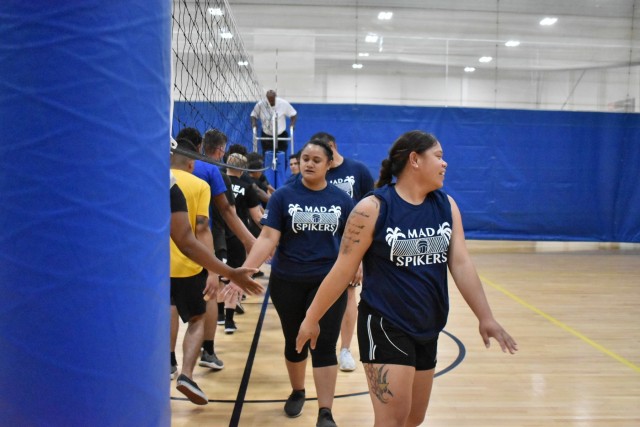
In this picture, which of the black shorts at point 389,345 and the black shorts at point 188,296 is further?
the black shorts at point 188,296

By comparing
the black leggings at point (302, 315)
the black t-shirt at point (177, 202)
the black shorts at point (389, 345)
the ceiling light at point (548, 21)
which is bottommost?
the black leggings at point (302, 315)

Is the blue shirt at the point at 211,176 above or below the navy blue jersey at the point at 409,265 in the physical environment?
above

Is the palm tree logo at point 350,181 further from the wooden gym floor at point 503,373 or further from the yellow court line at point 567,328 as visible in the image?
the yellow court line at point 567,328

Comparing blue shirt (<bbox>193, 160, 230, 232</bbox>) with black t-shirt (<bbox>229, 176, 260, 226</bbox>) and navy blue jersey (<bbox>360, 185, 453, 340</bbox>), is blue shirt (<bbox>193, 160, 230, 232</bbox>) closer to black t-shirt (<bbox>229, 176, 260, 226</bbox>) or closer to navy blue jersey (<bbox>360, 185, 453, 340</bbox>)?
black t-shirt (<bbox>229, 176, 260, 226</bbox>)

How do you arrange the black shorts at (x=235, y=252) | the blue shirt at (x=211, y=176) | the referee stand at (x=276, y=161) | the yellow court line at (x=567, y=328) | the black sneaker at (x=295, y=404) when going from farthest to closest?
1. the referee stand at (x=276, y=161)
2. the black shorts at (x=235, y=252)
3. the yellow court line at (x=567, y=328)
4. the blue shirt at (x=211, y=176)
5. the black sneaker at (x=295, y=404)

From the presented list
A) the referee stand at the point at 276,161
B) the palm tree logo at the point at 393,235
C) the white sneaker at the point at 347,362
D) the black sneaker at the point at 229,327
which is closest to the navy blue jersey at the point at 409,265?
the palm tree logo at the point at 393,235

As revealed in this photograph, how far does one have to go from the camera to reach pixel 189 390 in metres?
4.29

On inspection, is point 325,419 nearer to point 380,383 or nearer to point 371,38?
point 380,383

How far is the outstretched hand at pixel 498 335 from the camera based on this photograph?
2.84m

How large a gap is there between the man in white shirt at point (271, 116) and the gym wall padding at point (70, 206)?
990 centimetres

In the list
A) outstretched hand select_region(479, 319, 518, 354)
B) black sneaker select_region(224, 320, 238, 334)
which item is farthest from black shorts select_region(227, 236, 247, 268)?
outstretched hand select_region(479, 319, 518, 354)

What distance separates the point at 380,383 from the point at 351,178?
2710mm

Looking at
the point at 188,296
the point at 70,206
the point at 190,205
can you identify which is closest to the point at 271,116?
the point at 190,205

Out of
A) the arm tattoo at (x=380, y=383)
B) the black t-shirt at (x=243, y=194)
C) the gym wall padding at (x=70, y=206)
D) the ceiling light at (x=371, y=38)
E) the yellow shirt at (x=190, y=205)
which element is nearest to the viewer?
the gym wall padding at (x=70, y=206)
